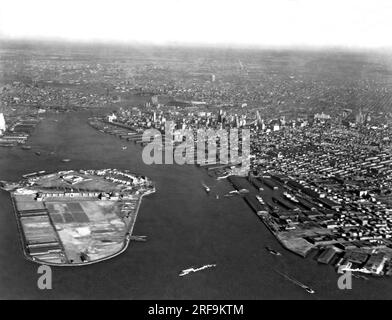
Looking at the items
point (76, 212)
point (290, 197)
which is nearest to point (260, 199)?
point (290, 197)

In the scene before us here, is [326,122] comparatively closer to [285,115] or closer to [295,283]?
[285,115]

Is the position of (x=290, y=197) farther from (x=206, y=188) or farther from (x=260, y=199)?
(x=206, y=188)

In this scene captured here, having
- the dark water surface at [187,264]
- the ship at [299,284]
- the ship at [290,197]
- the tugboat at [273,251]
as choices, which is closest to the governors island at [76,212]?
the dark water surface at [187,264]

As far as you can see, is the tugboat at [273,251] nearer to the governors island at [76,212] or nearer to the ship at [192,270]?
the ship at [192,270]

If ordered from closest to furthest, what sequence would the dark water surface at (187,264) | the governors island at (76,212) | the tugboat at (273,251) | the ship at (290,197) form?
1. the dark water surface at (187,264)
2. the governors island at (76,212)
3. the tugboat at (273,251)
4. the ship at (290,197)

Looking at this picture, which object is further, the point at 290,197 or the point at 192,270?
the point at 290,197

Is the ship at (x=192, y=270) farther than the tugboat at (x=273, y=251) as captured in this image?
No

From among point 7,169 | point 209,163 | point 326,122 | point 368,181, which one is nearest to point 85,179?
point 7,169
